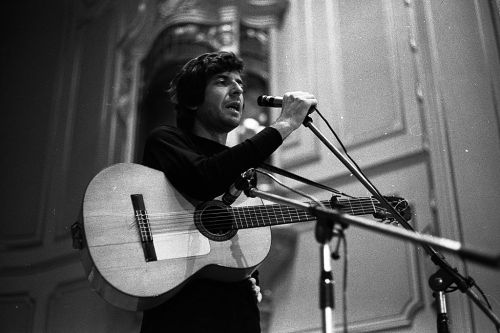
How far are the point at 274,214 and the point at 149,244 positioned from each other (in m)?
0.40

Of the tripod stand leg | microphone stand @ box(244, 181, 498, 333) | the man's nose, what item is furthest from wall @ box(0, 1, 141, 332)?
microphone stand @ box(244, 181, 498, 333)

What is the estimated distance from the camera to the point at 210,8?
3.76 metres

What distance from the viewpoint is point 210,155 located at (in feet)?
6.27

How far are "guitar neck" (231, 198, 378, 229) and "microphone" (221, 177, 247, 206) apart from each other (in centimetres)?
3

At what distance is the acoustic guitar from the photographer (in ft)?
5.63

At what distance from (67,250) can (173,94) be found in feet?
4.36

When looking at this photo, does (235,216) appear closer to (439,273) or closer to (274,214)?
(274,214)

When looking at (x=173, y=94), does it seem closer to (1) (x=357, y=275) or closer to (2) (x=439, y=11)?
(1) (x=357, y=275)

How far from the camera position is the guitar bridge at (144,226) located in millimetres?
1769

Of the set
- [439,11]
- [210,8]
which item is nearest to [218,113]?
[439,11]

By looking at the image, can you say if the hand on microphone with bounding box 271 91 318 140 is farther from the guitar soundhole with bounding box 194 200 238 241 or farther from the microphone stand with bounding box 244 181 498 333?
the microphone stand with bounding box 244 181 498 333

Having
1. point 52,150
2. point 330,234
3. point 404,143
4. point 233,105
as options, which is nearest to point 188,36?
point 52,150

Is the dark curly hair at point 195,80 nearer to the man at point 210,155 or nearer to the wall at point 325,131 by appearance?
the man at point 210,155

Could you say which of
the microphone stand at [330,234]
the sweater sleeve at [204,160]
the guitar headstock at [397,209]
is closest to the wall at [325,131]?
the guitar headstock at [397,209]
